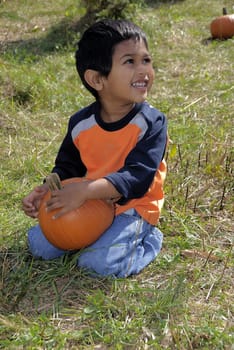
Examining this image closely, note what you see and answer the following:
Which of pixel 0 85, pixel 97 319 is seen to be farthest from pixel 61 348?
pixel 0 85

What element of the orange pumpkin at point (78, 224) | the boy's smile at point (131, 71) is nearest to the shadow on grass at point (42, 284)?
the orange pumpkin at point (78, 224)

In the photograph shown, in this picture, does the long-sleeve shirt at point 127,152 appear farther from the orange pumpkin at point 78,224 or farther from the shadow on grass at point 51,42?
the shadow on grass at point 51,42

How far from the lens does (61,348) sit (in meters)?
2.53

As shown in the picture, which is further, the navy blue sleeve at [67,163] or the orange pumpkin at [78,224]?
the navy blue sleeve at [67,163]

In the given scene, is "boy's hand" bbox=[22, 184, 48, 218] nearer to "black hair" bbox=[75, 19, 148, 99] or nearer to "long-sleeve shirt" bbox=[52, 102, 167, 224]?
"long-sleeve shirt" bbox=[52, 102, 167, 224]

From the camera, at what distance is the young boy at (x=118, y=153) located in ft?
9.79

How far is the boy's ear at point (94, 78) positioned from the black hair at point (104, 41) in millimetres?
21

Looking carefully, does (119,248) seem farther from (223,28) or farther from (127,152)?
(223,28)

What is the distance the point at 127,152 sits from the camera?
3.14 meters

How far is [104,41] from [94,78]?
21 cm

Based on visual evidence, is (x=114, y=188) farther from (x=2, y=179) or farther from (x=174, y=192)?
(x=2, y=179)

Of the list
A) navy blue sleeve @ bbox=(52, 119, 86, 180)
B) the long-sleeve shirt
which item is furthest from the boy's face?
navy blue sleeve @ bbox=(52, 119, 86, 180)

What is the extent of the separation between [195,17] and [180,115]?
457 centimetres

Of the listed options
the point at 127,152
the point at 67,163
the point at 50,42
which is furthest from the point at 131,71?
the point at 50,42
